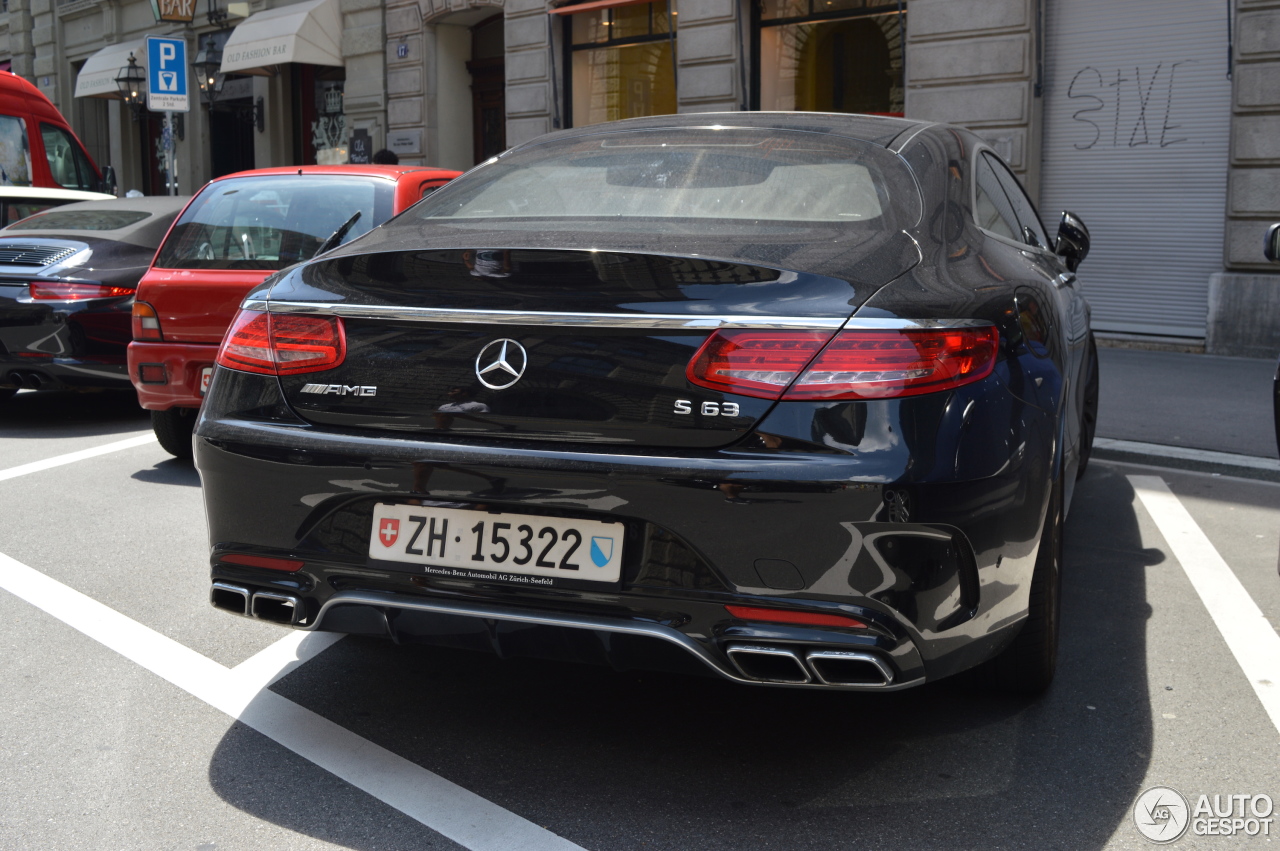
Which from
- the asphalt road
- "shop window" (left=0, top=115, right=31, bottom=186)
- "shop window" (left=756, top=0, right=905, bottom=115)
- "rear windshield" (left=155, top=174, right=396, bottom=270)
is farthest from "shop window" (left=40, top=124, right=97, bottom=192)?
the asphalt road

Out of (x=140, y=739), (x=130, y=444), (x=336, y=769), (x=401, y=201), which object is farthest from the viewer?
(x=130, y=444)

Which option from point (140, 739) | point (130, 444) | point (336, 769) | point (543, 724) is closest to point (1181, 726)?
point (543, 724)

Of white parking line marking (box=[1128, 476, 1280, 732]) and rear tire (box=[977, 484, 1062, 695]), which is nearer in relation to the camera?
rear tire (box=[977, 484, 1062, 695])

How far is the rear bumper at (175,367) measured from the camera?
19.3 feet

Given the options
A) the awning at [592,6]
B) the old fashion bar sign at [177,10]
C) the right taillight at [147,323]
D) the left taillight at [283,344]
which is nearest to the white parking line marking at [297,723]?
the left taillight at [283,344]

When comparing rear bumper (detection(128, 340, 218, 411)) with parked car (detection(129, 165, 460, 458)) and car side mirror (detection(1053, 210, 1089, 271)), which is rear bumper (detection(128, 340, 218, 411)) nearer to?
parked car (detection(129, 165, 460, 458))

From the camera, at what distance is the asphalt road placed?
2584 millimetres

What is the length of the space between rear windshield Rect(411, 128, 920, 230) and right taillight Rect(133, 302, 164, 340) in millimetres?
2868

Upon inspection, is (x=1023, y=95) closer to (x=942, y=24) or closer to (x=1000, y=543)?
(x=942, y=24)

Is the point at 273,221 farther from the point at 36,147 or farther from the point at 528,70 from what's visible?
the point at 528,70

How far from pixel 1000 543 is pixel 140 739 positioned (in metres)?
2.01

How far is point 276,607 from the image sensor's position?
2.82 meters

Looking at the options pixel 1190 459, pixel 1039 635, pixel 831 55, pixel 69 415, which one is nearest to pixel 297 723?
pixel 1039 635

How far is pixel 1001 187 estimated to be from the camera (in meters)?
4.08
